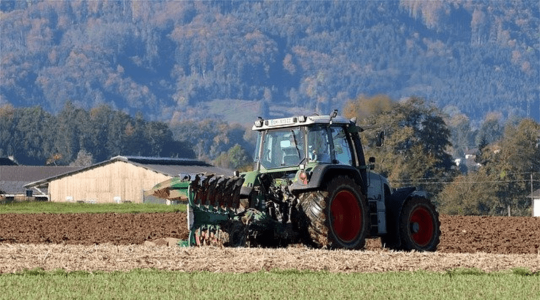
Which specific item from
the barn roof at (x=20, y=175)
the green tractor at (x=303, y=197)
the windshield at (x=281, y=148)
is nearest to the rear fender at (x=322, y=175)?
the green tractor at (x=303, y=197)

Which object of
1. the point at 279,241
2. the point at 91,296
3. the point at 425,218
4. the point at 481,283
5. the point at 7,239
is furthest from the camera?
the point at 7,239

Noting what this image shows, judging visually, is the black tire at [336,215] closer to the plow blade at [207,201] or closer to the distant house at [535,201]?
the plow blade at [207,201]

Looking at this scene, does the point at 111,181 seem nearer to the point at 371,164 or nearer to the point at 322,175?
the point at 371,164

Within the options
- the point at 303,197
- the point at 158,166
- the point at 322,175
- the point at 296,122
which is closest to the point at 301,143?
the point at 296,122

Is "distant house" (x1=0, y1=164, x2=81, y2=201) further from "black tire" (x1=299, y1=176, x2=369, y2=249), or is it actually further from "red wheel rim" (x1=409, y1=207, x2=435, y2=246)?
"black tire" (x1=299, y1=176, x2=369, y2=249)

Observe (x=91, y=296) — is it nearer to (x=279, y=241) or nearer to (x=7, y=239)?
(x=279, y=241)

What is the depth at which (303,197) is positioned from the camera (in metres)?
21.6

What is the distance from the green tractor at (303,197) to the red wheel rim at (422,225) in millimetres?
49

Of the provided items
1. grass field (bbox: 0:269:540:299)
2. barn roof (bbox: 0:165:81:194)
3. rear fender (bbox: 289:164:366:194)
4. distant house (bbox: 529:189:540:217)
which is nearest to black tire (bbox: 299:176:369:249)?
rear fender (bbox: 289:164:366:194)

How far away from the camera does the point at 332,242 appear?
70.5ft

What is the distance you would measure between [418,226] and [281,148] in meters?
3.25

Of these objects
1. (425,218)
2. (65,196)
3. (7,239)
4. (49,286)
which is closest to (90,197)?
(65,196)

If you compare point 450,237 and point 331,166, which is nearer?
point 331,166

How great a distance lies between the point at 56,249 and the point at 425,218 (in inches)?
300
